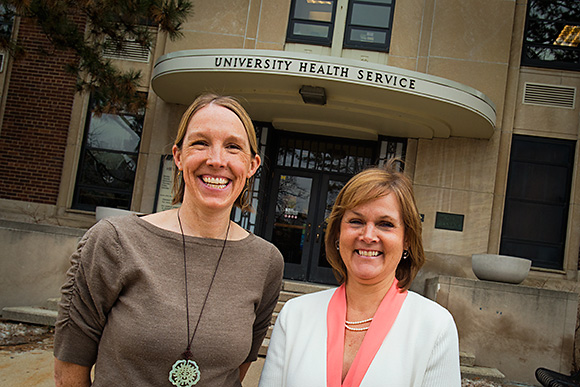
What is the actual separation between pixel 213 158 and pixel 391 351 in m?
1.02

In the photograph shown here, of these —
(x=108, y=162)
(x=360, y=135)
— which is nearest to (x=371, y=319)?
(x=360, y=135)

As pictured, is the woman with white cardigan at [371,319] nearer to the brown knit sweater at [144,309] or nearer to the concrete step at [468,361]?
the brown knit sweater at [144,309]

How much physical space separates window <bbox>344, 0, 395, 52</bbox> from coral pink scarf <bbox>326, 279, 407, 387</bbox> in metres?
8.51

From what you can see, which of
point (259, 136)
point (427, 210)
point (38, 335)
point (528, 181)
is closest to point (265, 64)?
point (259, 136)

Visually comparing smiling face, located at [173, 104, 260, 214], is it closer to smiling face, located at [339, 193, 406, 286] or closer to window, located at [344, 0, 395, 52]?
smiling face, located at [339, 193, 406, 286]

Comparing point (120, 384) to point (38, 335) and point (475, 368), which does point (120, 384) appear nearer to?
point (38, 335)

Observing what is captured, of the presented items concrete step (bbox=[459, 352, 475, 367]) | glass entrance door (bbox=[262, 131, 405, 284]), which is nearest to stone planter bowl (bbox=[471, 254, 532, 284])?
concrete step (bbox=[459, 352, 475, 367])

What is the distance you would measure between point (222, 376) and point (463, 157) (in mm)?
8695

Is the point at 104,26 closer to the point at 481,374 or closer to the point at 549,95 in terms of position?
the point at 481,374

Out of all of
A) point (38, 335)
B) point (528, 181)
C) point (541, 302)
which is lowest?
point (38, 335)

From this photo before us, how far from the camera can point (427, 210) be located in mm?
9523

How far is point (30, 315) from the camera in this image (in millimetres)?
6578

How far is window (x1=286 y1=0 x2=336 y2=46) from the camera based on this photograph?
9.97 meters

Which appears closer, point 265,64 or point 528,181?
point 265,64
